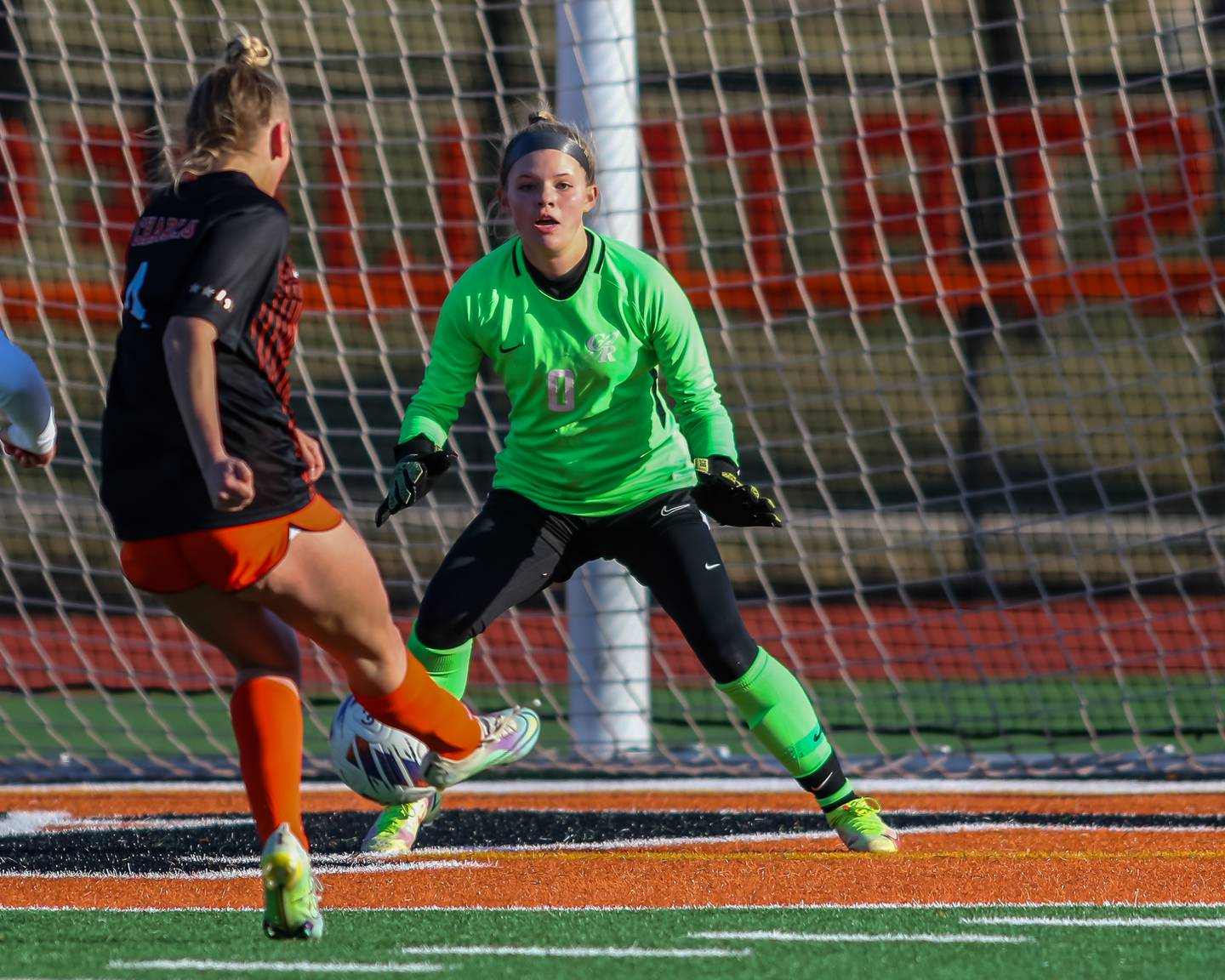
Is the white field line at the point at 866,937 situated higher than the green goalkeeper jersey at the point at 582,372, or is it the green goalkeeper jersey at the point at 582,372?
the green goalkeeper jersey at the point at 582,372

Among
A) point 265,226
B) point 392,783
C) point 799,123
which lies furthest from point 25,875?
point 799,123

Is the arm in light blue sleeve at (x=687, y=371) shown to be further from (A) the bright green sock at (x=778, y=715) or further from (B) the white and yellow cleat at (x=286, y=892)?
(B) the white and yellow cleat at (x=286, y=892)

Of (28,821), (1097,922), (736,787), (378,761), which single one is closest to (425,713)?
(378,761)

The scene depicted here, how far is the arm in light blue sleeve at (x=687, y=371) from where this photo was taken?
13.3 ft

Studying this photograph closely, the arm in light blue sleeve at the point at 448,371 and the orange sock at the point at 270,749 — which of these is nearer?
the orange sock at the point at 270,749

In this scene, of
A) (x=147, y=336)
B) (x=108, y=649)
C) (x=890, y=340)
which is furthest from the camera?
(x=890, y=340)

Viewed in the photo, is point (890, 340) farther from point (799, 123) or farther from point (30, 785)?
point (30, 785)

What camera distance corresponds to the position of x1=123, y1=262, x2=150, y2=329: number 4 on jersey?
9.53 ft

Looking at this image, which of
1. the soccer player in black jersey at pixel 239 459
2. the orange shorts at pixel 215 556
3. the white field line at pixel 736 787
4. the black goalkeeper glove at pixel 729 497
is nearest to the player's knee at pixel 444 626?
the black goalkeeper glove at pixel 729 497

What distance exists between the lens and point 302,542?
9.54 feet

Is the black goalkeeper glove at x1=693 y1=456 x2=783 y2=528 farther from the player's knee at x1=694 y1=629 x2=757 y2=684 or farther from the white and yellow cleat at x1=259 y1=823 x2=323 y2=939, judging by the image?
the white and yellow cleat at x1=259 y1=823 x2=323 y2=939

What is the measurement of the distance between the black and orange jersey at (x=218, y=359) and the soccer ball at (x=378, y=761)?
1.12 m

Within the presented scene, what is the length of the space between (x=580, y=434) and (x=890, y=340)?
8173 millimetres

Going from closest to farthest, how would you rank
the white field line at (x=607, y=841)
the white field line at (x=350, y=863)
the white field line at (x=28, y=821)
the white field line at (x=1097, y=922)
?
the white field line at (x=1097, y=922) < the white field line at (x=350, y=863) < the white field line at (x=607, y=841) < the white field line at (x=28, y=821)
